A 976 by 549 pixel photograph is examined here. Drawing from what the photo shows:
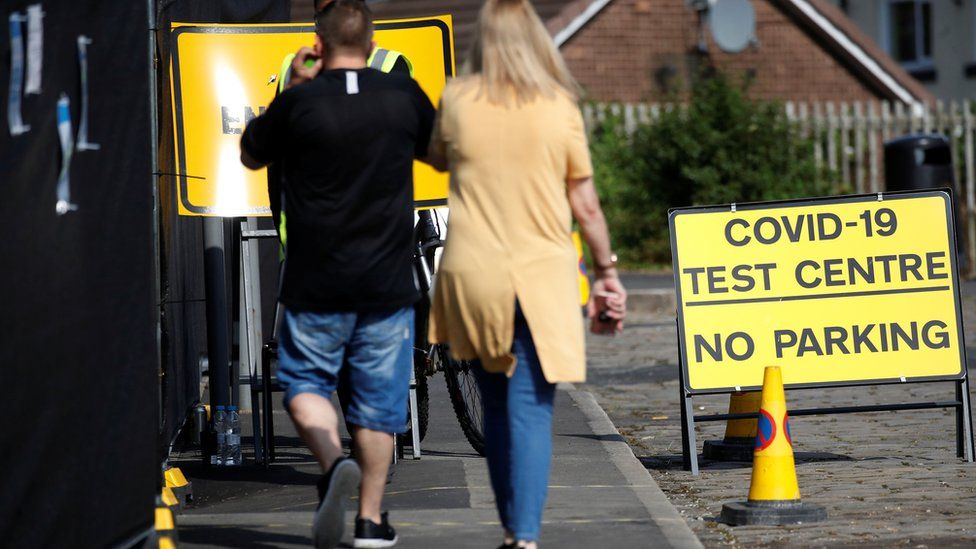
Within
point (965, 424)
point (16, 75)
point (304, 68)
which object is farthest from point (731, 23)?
point (16, 75)

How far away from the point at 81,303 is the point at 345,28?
141cm

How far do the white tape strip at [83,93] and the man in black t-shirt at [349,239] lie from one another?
2.87ft

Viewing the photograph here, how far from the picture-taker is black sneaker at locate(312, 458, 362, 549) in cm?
468

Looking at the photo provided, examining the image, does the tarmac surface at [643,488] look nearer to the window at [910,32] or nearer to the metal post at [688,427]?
the metal post at [688,427]

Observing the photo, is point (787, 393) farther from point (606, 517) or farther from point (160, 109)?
point (160, 109)

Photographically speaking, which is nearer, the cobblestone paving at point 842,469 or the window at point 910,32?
the cobblestone paving at point 842,469

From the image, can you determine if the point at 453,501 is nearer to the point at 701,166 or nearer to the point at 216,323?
the point at 216,323

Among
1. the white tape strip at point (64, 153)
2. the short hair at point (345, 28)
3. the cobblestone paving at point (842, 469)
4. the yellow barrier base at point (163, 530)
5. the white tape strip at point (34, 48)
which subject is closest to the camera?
the white tape strip at point (34, 48)

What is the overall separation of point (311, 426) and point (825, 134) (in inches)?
724

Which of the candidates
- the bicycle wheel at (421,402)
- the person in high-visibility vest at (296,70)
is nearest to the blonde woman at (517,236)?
the person in high-visibility vest at (296,70)

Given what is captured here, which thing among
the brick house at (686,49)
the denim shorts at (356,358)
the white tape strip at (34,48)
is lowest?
the denim shorts at (356,358)

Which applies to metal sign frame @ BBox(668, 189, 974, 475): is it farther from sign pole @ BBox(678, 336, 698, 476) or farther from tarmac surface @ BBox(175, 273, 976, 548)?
tarmac surface @ BBox(175, 273, 976, 548)

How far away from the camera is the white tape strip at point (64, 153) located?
3.93 meters

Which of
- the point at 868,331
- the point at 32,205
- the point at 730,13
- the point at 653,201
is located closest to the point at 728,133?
the point at 653,201
